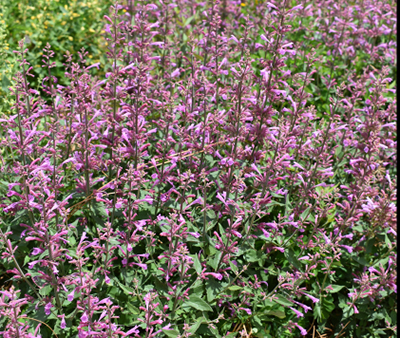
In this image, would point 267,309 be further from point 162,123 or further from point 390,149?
point 390,149

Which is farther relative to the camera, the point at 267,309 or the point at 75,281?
the point at 267,309

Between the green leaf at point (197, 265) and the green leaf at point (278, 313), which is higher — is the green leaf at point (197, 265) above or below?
above

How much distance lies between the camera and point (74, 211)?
15.1 feet

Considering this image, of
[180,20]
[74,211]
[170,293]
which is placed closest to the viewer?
[170,293]

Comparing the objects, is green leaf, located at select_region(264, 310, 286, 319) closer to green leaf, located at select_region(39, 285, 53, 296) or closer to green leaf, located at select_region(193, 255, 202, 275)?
green leaf, located at select_region(193, 255, 202, 275)

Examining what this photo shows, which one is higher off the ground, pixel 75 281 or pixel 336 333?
pixel 75 281

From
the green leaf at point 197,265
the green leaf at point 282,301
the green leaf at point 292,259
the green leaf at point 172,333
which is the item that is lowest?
the green leaf at point 282,301

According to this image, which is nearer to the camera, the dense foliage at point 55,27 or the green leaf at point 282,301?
the green leaf at point 282,301

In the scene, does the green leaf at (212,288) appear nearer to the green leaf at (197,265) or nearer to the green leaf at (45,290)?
the green leaf at (197,265)

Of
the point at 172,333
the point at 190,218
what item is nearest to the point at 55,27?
the point at 190,218

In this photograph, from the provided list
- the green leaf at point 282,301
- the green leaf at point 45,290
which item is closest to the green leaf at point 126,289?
the green leaf at point 45,290

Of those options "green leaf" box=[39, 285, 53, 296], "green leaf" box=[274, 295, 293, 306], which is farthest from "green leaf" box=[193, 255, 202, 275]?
"green leaf" box=[39, 285, 53, 296]

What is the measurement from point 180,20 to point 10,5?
3790 millimetres

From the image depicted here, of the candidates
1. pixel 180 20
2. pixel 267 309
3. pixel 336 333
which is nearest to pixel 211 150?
pixel 267 309
